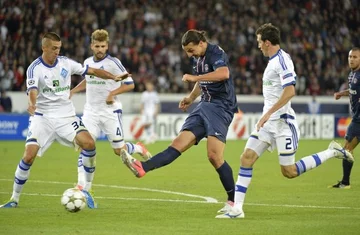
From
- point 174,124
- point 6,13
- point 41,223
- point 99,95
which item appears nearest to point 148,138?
point 174,124

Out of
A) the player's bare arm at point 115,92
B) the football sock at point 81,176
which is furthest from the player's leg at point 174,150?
the player's bare arm at point 115,92

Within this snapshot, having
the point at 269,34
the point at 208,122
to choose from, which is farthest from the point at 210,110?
the point at 269,34

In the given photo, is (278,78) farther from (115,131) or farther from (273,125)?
(115,131)

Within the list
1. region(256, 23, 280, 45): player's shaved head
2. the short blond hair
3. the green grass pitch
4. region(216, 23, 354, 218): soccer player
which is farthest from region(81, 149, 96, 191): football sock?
region(256, 23, 280, 45): player's shaved head

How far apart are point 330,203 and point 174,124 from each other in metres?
19.4

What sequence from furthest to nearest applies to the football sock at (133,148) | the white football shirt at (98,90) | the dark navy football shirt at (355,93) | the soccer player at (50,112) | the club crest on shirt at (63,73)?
the dark navy football shirt at (355,93) < the football sock at (133,148) < the white football shirt at (98,90) < the club crest on shirt at (63,73) < the soccer player at (50,112)

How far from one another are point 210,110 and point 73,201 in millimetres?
2117

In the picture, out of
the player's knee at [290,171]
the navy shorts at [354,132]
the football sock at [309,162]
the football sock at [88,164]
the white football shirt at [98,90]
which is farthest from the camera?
the navy shorts at [354,132]

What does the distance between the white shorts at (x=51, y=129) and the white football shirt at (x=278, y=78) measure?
2.74m

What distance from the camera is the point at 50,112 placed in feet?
37.6

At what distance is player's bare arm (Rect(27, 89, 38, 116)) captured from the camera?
1074 cm

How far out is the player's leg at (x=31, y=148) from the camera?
36.4 feet

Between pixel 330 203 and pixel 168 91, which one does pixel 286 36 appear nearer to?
pixel 168 91

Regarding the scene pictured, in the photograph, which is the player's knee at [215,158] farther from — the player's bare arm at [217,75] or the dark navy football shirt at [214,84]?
the player's bare arm at [217,75]
